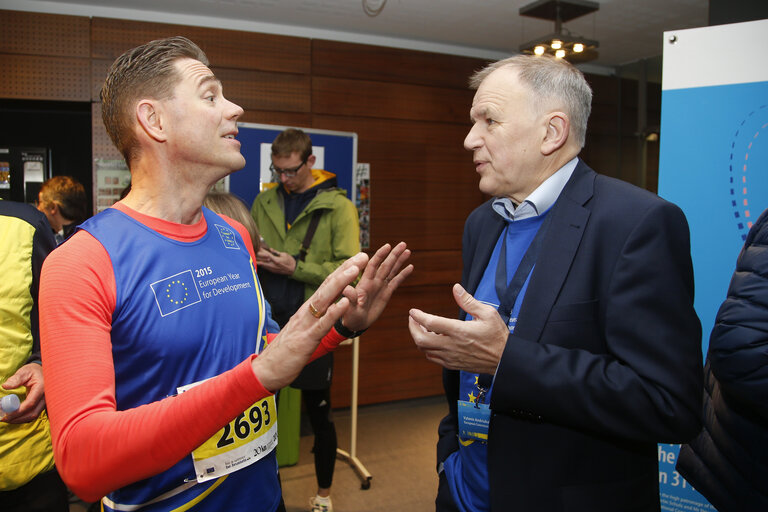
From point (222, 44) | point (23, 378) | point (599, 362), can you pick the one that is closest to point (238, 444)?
point (23, 378)

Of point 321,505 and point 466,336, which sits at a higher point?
point 466,336

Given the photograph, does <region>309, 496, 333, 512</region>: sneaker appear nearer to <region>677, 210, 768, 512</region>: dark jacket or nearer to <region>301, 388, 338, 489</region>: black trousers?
<region>301, 388, 338, 489</region>: black trousers

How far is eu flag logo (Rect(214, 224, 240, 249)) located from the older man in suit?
1.63 feet

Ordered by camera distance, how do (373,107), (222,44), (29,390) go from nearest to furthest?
1. (29,390)
2. (222,44)
3. (373,107)

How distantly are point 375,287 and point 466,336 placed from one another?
29cm

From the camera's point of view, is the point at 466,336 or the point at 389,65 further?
the point at 389,65

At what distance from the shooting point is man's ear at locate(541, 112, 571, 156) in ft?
4.36

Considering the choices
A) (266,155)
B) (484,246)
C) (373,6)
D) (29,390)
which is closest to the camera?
(29,390)

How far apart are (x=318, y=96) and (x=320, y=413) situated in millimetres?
2752

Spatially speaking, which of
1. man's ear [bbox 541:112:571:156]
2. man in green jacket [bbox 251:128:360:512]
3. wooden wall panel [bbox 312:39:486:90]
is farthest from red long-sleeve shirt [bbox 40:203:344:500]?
wooden wall panel [bbox 312:39:486:90]

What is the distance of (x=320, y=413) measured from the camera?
2949mm

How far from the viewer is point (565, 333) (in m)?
1.15

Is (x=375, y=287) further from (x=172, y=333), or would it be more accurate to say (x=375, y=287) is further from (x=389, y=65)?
(x=389, y=65)

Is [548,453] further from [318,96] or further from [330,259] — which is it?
[318,96]
